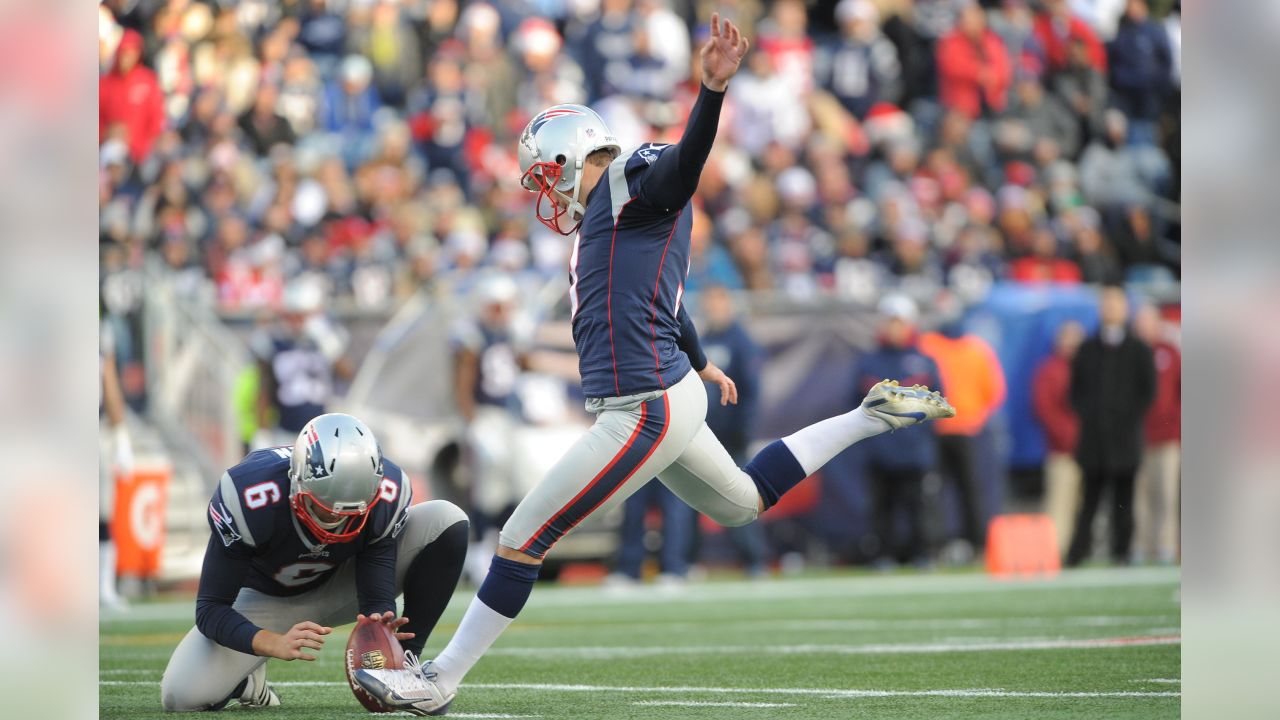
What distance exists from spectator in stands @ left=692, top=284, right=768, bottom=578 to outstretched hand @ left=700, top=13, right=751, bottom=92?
6755mm

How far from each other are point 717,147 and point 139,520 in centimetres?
625

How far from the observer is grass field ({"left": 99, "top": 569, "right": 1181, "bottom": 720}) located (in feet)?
17.0

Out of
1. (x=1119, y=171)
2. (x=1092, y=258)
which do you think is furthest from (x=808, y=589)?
(x=1119, y=171)

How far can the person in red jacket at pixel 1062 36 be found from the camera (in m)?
16.0

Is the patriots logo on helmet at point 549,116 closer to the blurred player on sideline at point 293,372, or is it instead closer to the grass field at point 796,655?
the grass field at point 796,655

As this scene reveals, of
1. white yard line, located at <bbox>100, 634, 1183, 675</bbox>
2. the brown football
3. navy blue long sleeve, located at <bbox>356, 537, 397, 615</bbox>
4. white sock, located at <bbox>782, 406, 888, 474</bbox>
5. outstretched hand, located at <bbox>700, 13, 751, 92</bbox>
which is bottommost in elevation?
white yard line, located at <bbox>100, 634, 1183, 675</bbox>

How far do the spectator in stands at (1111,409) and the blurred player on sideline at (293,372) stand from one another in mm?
5396

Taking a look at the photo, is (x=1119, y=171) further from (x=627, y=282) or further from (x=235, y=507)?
(x=235, y=507)

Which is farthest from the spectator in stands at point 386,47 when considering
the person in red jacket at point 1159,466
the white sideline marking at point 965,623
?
the white sideline marking at point 965,623

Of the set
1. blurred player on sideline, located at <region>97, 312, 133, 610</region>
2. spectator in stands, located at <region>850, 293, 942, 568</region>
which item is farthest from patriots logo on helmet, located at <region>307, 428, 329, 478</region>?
spectator in stands, located at <region>850, 293, 942, 568</region>

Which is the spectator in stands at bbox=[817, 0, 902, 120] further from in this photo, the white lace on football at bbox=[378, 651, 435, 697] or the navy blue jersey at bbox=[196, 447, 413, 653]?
the white lace on football at bbox=[378, 651, 435, 697]

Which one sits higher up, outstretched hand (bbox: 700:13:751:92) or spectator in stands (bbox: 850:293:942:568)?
outstretched hand (bbox: 700:13:751:92)
